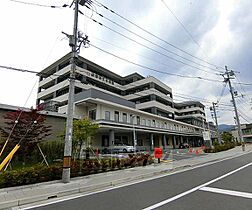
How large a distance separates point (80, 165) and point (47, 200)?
162 inches

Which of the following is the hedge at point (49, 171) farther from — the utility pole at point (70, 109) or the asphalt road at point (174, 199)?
the asphalt road at point (174, 199)

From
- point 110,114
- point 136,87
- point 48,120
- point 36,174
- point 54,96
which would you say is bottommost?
point 36,174

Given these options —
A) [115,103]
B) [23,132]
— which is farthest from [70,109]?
[115,103]

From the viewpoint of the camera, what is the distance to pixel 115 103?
30.4m

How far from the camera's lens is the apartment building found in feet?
94.2

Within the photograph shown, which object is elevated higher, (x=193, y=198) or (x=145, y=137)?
(x=145, y=137)

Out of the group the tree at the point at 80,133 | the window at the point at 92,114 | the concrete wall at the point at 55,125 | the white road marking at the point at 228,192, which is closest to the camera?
the white road marking at the point at 228,192

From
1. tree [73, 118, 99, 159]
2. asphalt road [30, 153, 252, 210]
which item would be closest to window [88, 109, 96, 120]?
tree [73, 118, 99, 159]

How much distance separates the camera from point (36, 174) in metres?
→ 8.93

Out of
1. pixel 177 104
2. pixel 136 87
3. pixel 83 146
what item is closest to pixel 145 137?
pixel 136 87

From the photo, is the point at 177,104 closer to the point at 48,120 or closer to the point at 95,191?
the point at 48,120

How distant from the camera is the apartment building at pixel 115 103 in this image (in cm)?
2870

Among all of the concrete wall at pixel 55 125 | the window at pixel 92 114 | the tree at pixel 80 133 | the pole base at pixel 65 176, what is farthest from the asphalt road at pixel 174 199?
the window at pixel 92 114

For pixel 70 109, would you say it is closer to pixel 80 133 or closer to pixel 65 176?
pixel 65 176
